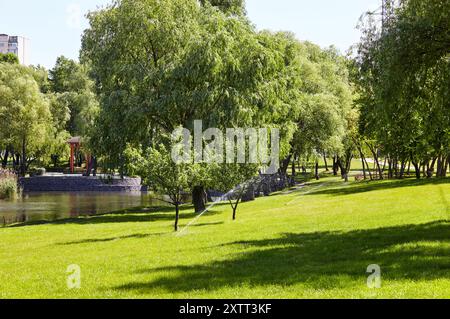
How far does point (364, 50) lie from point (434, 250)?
851 centimetres

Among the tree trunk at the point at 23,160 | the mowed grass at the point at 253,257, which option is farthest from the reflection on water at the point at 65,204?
the mowed grass at the point at 253,257

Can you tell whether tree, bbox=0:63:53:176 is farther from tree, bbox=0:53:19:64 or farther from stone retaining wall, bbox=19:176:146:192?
tree, bbox=0:53:19:64

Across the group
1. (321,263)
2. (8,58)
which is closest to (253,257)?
(321,263)

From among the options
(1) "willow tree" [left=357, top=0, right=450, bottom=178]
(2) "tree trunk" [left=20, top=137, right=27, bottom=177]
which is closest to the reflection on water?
(2) "tree trunk" [left=20, top=137, right=27, bottom=177]

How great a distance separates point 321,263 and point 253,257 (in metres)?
2.23

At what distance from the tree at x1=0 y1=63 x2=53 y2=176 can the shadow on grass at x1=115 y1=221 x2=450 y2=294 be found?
173 feet

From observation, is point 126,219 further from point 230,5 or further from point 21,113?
point 21,113

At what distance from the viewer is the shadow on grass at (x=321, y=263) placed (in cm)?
1202

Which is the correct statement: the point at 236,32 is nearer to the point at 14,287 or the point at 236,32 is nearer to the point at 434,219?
the point at 434,219

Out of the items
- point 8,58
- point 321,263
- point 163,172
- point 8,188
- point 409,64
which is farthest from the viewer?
point 8,58

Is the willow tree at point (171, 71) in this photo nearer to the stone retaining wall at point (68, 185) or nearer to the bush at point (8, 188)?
the bush at point (8, 188)

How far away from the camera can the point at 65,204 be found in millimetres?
49125

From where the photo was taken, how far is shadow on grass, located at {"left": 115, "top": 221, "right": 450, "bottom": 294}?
12023mm

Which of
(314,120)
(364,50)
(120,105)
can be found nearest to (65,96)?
(314,120)
